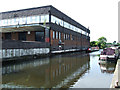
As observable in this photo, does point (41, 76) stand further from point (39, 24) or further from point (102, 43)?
point (102, 43)

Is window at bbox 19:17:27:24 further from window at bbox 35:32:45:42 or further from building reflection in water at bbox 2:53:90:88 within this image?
building reflection in water at bbox 2:53:90:88

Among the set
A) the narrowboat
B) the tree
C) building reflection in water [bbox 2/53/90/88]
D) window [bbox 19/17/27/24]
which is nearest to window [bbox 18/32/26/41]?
window [bbox 19/17/27/24]

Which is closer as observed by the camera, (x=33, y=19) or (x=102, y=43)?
(x=33, y=19)

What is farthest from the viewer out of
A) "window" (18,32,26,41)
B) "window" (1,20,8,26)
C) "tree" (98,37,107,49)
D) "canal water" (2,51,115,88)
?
"tree" (98,37,107,49)

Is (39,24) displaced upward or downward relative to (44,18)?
downward

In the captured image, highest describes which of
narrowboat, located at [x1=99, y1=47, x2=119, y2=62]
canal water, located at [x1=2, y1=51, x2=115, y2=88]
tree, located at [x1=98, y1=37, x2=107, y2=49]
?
tree, located at [x1=98, y1=37, x2=107, y2=49]

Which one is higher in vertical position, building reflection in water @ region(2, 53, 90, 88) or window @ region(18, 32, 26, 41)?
window @ region(18, 32, 26, 41)

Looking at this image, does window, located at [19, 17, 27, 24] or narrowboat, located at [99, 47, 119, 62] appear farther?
window, located at [19, 17, 27, 24]

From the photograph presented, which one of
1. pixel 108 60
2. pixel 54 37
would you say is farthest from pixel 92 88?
pixel 54 37

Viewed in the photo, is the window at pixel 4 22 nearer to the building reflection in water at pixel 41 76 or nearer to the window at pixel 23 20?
the window at pixel 23 20

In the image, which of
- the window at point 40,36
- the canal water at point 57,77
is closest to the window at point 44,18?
the window at point 40,36

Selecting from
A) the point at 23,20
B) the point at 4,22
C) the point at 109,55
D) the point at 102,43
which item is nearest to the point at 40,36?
the point at 23,20

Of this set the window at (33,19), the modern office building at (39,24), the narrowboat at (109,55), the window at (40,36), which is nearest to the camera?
the narrowboat at (109,55)

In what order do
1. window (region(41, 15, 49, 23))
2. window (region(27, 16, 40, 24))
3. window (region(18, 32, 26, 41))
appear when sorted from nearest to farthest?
1. window (region(41, 15, 49, 23))
2. window (region(27, 16, 40, 24))
3. window (region(18, 32, 26, 41))
